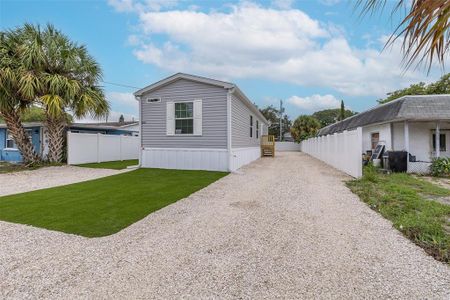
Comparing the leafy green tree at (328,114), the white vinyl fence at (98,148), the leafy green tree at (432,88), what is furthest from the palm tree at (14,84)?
the leafy green tree at (328,114)

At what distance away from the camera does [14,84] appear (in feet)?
36.0

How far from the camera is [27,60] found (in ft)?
36.4

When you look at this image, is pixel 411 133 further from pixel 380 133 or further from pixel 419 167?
pixel 419 167

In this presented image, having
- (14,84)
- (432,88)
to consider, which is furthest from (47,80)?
(432,88)

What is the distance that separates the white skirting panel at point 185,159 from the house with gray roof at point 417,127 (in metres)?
8.01

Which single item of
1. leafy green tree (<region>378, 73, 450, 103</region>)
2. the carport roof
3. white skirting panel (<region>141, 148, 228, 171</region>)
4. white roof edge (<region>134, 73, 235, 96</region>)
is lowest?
white skirting panel (<region>141, 148, 228, 171</region>)

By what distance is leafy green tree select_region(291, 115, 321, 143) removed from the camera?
→ 36419mm

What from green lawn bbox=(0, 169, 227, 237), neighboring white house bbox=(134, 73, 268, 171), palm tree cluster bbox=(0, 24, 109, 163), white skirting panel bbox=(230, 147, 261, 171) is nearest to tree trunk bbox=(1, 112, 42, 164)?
palm tree cluster bbox=(0, 24, 109, 163)

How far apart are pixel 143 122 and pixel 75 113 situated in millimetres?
3665

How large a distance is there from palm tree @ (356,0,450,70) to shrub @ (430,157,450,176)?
11193 millimetres

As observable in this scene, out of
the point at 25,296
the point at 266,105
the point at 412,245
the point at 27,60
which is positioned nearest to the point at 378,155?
the point at 412,245

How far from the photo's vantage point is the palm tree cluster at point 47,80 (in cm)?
1110

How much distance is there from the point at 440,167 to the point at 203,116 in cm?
972

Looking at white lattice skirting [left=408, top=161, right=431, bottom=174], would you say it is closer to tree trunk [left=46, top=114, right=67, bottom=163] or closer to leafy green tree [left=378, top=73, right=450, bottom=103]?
leafy green tree [left=378, top=73, right=450, bottom=103]
